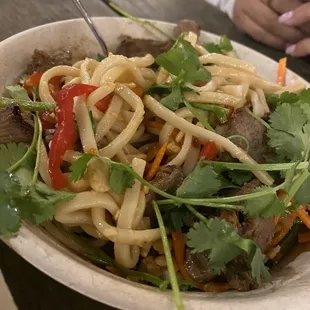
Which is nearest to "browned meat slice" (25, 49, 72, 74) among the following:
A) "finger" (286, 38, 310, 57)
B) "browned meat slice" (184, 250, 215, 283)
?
"browned meat slice" (184, 250, 215, 283)

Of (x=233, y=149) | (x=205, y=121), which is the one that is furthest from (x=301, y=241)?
(x=205, y=121)

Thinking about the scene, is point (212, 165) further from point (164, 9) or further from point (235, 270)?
point (164, 9)

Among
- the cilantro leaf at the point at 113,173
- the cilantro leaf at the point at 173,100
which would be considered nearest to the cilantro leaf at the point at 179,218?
the cilantro leaf at the point at 113,173

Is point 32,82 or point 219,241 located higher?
point 32,82

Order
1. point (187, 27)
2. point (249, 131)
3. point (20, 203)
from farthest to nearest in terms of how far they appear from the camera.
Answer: point (187, 27), point (249, 131), point (20, 203)

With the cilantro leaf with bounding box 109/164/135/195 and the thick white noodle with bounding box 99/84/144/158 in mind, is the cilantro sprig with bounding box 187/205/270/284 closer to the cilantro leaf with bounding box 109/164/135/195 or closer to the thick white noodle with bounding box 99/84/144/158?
the cilantro leaf with bounding box 109/164/135/195

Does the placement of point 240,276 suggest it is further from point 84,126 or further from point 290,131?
point 84,126

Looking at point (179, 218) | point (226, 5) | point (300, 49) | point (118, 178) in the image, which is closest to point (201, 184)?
point (179, 218)
